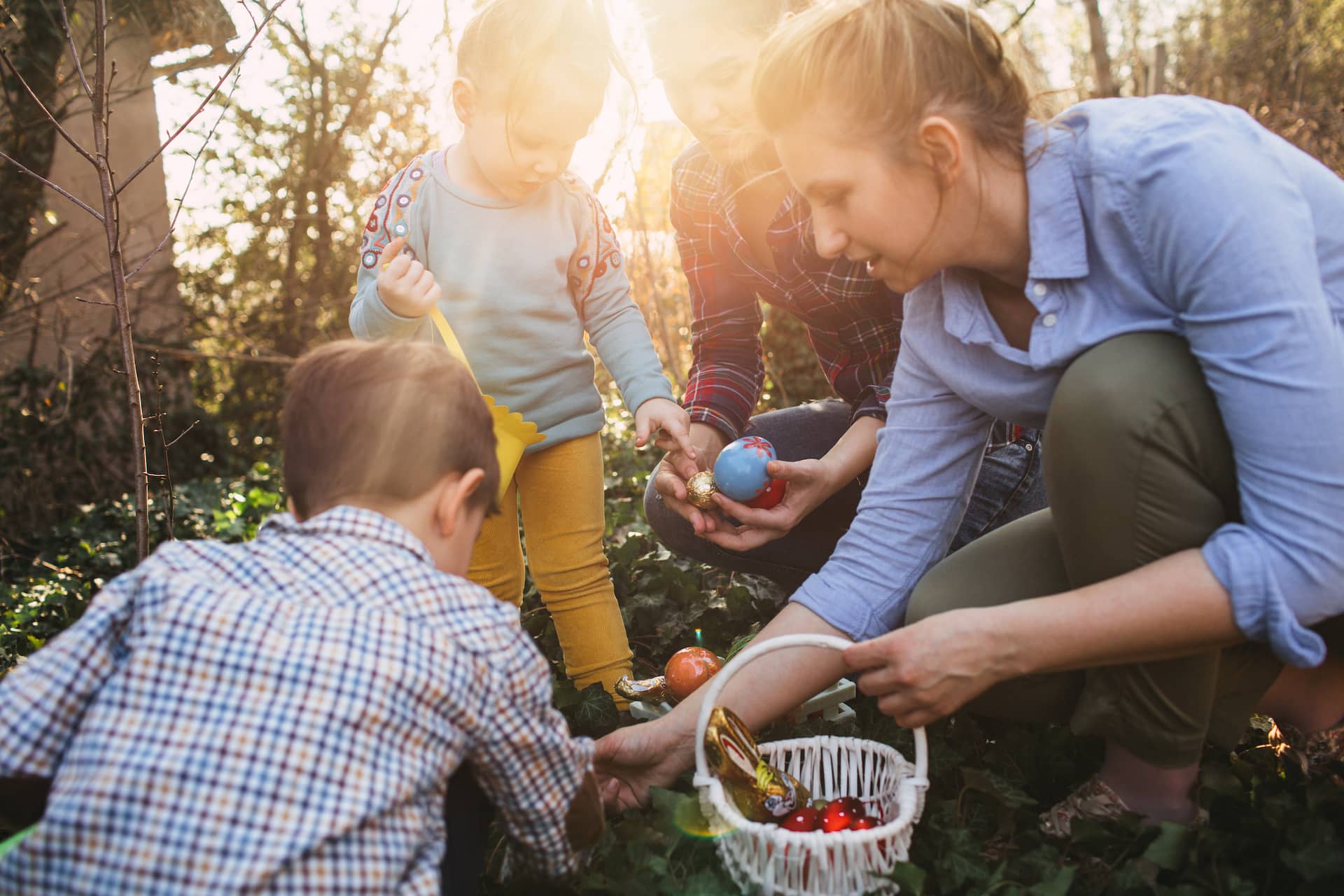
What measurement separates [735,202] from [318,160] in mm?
5263

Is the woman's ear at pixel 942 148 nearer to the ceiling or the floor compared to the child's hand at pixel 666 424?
nearer to the ceiling

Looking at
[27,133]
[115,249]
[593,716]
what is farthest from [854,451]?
[27,133]

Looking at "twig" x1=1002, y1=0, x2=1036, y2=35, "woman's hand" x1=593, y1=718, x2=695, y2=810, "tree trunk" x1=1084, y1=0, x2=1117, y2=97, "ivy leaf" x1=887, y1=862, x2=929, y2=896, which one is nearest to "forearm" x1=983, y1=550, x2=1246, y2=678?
"ivy leaf" x1=887, y1=862, x2=929, y2=896

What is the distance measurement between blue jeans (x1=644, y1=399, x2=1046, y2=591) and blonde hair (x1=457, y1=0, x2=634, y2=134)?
1005 mm

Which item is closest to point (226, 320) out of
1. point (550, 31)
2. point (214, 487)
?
point (214, 487)

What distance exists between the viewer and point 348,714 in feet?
3.76

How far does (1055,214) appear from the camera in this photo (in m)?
1.54

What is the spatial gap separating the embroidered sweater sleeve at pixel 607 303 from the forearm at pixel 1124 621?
1337mm

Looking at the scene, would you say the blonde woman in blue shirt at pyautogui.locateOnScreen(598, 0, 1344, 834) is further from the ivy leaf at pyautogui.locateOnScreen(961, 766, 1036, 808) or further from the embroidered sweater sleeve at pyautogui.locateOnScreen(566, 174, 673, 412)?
the embroidered sweater sleeve at pyautogui.locateOnScreen(566, 174, 673, 412)

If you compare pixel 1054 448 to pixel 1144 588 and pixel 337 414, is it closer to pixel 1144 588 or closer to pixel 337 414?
pixel 1144 588

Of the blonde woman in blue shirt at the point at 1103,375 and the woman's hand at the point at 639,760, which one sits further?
the woman's hand at the point at 639,760

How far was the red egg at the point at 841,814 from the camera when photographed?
5.01 feet

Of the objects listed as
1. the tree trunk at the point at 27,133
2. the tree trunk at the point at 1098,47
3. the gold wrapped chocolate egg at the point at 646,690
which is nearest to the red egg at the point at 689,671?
the gold wrapped chocolate egg at the point at 646,690

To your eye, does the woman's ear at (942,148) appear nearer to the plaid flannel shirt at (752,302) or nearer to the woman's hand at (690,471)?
the plaid flannel shirt at (752,302)
